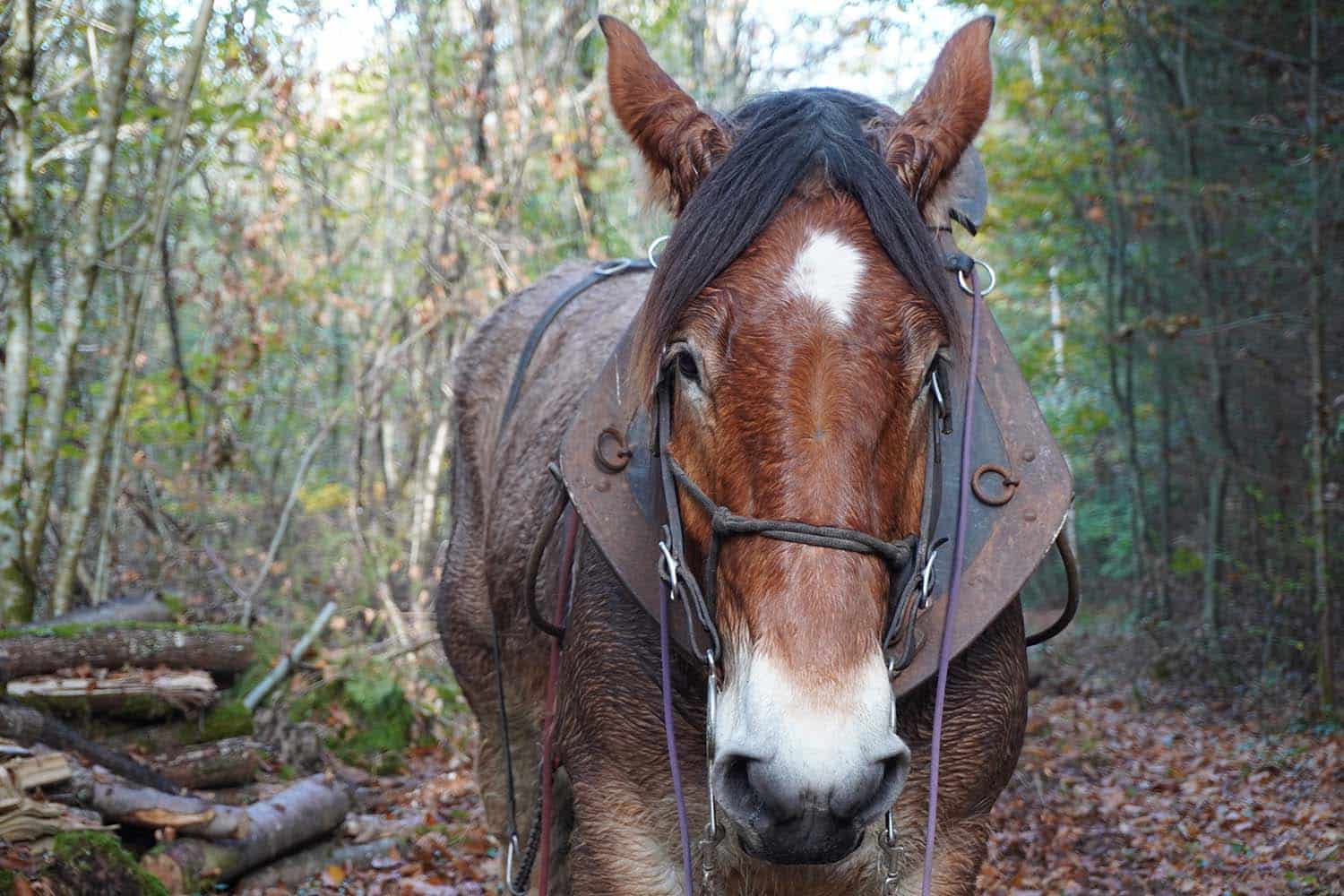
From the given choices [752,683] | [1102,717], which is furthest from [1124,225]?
[752,683]

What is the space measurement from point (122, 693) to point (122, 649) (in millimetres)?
315

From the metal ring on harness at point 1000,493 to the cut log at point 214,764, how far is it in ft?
15.1

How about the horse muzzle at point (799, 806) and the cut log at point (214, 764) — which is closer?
the horse muzzle at point (799, 806)

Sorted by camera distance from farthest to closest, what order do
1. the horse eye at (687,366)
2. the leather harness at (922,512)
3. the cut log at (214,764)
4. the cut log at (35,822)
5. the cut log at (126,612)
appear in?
the cut log at (126,612)
the cut log at (214,764)
the cut log at (35,822)
the horse eye at (687,366)
the leather harness at (922,512)

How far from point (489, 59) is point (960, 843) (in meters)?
8.04

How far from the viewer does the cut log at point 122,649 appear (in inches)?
215

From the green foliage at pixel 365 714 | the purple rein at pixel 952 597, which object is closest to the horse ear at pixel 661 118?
the purple rein at pixel 952 597

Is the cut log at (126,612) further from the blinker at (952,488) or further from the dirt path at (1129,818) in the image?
the blinker at (952,488)

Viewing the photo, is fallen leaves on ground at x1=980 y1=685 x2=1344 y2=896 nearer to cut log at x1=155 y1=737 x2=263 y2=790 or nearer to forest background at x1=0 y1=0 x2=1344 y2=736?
forest background at x1=0 y1=0 x2=1344 y2=736

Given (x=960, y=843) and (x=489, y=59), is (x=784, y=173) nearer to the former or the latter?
(x=960, y=843)

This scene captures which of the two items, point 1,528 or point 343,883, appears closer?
point 343,883

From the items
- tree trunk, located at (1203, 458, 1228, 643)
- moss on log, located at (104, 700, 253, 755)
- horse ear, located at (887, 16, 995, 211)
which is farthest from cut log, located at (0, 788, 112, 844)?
tree trunk, located at (1203, 458, 1228, 643)

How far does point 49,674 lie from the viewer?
219 inches

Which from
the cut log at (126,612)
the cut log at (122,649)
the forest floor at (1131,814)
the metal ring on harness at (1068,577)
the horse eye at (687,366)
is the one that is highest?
the horse eye at (687,366)
